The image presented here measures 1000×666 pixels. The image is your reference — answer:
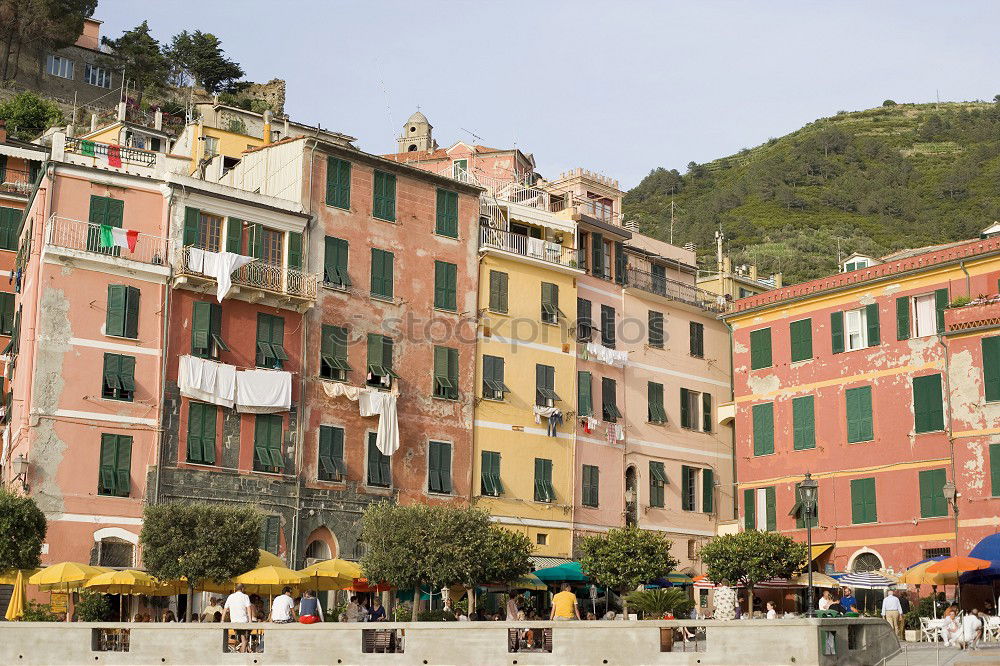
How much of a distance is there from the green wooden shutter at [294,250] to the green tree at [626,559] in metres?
13.2

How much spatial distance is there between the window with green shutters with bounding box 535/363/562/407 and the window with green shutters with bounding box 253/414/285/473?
1116cm

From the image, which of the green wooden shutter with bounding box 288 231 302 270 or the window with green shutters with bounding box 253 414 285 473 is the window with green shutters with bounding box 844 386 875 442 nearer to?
the green wooden shutter with bounding box 288 231 302 270

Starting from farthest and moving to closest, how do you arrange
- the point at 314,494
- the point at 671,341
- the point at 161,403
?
the point at 671,341 < the point at 314,494 < the point at 161,403

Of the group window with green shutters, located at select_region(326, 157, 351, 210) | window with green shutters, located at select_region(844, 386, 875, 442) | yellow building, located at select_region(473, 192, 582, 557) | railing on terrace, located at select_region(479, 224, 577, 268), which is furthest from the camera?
railing on terrace, located at select_region(479, 224, 577, 268)

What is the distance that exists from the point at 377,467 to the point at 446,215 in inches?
386

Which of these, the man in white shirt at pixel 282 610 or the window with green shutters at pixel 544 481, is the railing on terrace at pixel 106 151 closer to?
the window with green shutters at pixel 544 481

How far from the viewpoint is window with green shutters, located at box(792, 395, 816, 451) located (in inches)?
1852

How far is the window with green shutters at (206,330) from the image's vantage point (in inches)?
1531

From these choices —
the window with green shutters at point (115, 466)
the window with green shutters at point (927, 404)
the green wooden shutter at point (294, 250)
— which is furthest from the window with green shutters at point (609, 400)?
the window with green shutters at point (115, 466)

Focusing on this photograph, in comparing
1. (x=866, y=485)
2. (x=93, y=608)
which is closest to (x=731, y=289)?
(x=866, y=485)

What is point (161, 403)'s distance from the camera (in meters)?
37.8

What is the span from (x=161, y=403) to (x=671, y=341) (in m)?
23.5

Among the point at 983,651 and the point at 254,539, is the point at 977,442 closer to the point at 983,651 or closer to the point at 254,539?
the point at 983,651

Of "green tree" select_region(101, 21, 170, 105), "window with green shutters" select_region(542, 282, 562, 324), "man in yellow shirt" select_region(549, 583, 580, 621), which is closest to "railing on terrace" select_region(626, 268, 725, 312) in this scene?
"window with green shutters" select_region(542, 282, 562, 324)
